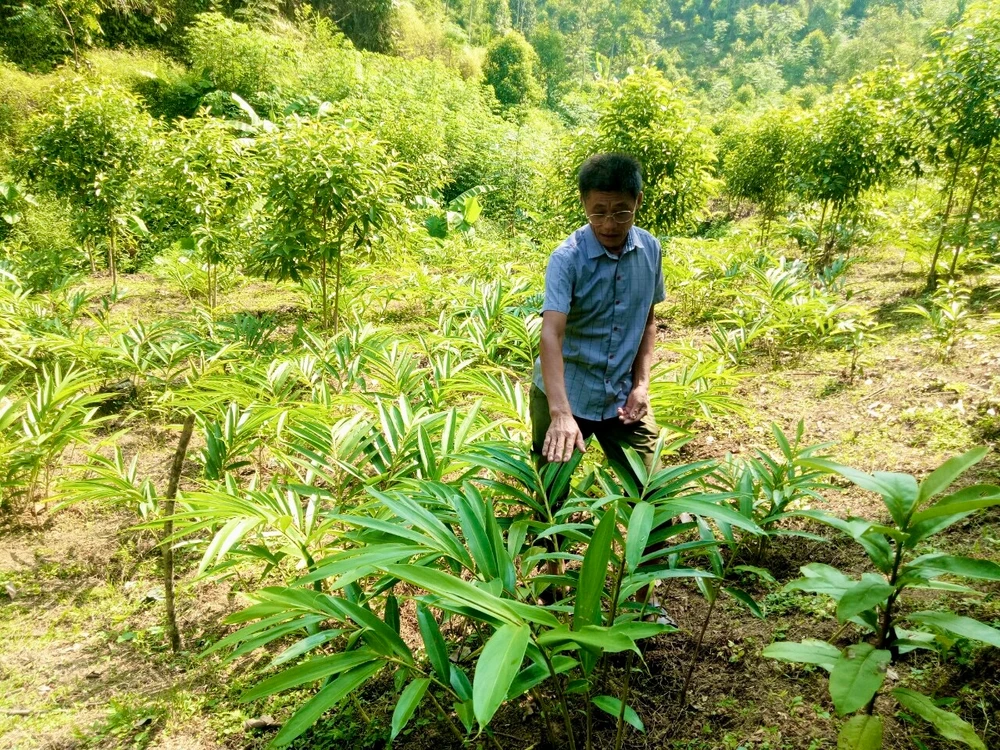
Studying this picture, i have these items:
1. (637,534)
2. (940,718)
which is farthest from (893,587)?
(637,534)

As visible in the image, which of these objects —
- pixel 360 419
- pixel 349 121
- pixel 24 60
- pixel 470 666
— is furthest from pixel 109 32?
pixel 470 666

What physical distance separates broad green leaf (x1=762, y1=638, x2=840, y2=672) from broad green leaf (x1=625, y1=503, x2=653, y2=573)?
323mm

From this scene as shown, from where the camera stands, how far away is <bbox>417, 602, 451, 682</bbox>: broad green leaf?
123cm

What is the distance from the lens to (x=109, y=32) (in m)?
15.6

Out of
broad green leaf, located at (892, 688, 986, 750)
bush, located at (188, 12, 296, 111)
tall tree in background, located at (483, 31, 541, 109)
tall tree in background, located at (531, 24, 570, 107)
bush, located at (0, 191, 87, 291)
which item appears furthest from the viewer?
tall tree in background, located at (531, 24, 570, 107)

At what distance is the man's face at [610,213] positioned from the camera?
179 cm

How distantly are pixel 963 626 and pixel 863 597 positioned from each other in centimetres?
19

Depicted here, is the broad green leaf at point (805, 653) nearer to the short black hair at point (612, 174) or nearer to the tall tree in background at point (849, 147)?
the short black hair at point (612, 174)

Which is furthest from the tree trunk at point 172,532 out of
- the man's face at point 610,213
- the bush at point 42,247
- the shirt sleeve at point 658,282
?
the bush at point 42,247

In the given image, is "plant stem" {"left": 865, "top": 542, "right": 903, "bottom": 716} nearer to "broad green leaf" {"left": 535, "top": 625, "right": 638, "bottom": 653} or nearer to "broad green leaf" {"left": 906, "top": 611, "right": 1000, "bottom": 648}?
"broad green leaf" {"left": 906, "top": 611, "right": 1000, "bottom": 648}

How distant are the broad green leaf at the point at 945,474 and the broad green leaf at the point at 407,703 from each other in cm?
99

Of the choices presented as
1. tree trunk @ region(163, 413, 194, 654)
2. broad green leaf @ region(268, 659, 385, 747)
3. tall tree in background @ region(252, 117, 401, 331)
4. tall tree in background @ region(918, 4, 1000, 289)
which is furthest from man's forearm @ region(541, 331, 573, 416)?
tall tree in background @ region(918, 4, 1000, 289)

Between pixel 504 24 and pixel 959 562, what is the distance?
4693 centimetres

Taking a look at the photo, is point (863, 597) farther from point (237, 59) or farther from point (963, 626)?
point (237, 59)
